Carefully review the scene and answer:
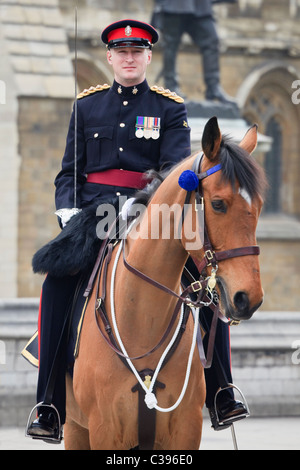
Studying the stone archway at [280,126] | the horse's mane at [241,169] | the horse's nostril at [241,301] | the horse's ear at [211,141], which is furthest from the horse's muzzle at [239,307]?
the stone archway at [280,126]

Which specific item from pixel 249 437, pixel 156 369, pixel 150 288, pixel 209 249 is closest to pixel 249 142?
pixel 209 249

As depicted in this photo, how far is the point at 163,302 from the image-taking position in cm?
505

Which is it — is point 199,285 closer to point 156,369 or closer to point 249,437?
point 156,369

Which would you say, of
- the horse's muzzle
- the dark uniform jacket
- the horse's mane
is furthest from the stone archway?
the horse's muzzle

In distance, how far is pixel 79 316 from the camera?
5.59 metres

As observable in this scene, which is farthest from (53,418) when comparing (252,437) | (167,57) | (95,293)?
(167,57)

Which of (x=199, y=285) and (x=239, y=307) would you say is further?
(x=199, y=285)

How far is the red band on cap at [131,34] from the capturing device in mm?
5773

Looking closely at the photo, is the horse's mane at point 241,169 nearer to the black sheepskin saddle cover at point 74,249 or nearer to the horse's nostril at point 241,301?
the horse's nostril at point 241,301

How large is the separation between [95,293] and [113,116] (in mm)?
1045

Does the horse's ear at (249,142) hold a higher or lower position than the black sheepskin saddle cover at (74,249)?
higher

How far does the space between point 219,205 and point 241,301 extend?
1.44ft

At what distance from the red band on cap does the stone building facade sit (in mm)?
12244
